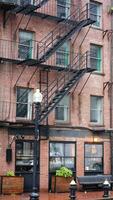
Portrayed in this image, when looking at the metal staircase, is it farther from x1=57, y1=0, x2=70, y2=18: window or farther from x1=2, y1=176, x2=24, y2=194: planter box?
x1=2, y1=176, x2=24, y2=194: planter box

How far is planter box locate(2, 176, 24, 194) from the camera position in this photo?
26.5 meters

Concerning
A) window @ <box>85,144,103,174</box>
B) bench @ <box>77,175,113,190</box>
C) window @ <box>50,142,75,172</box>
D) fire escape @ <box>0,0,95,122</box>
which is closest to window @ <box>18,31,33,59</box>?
fire escape @ <box>0,0,95,122</box>

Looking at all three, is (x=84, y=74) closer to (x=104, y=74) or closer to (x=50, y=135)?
(x=104, y=74)

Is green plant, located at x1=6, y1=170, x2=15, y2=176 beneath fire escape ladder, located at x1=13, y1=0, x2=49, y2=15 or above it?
beneath

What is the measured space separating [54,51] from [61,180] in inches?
277

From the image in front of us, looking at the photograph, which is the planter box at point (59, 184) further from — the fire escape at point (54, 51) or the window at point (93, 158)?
the fire escape at point (54, 51)

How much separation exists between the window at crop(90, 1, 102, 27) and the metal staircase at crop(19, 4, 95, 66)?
714 millimetres

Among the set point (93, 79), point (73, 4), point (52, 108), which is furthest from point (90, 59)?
point (52, 108)

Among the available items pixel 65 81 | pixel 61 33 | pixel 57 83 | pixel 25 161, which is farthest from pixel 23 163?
pixel 61 33

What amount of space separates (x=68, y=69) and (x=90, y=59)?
2545mm

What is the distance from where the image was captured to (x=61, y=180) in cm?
2892

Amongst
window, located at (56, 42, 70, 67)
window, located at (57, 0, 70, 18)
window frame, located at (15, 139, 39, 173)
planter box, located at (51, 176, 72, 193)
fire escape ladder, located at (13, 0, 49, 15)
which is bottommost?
planter box, located at (51, 176, 72, 193)

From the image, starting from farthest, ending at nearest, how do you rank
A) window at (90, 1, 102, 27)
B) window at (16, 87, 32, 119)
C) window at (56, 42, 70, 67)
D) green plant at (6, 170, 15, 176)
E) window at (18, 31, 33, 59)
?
window at (90, 1, 102, 27), window at (56, 42, 70, 67), window at (18, 31, 33, 59), window at (16, 87, 32, 119), green plant at (6, 170, 15, 176)

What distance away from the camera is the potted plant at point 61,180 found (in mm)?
28781
